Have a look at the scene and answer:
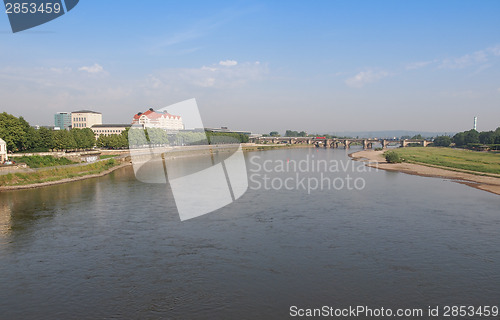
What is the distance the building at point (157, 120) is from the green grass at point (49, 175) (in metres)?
83.6

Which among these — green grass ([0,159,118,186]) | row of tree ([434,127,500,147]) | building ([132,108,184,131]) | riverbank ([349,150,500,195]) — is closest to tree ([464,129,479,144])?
row of tree ([434,127,500,147])

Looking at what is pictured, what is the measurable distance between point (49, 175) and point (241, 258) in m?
38.4

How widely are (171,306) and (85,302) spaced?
3733mm

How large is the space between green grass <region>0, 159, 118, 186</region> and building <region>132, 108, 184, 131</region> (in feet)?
274

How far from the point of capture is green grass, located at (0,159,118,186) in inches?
1702

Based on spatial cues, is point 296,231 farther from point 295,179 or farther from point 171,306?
point 295,179

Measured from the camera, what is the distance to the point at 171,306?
15086 mm

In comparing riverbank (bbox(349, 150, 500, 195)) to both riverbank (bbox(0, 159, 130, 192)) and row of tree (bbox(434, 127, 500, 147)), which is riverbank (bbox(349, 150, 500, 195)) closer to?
riverbank (bbox(0, 159, 130, 192))

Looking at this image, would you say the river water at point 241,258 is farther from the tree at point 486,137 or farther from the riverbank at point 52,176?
the tree at point 486,137

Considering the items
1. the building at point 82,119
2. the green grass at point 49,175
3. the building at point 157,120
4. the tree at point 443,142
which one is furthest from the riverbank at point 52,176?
the tree at point 443,142

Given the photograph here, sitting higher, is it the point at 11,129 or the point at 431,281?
the point at 11,129

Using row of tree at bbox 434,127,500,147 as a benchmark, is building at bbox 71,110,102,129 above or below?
above

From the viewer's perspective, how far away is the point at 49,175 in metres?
48.2

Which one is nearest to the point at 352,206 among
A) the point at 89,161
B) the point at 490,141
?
the point at 89,161
